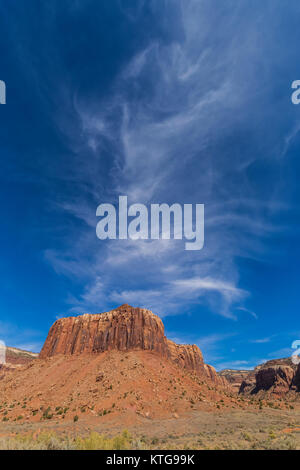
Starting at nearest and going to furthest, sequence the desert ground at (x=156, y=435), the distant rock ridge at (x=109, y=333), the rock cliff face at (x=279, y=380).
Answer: the desert ground at (x=156, y=435) < the distant rock ridge at (x=109, y=333) < the rock cliff face at (x=279, y=380)

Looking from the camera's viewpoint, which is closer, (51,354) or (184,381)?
(184,381)

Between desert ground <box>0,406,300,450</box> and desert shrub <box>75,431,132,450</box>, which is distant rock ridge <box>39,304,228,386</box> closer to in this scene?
desert ground <box>0,406,300,450</box>

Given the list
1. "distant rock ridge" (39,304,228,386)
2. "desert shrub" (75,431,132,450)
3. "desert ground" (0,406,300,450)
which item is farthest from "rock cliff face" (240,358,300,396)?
"desert shrub" (75,431,132,450)

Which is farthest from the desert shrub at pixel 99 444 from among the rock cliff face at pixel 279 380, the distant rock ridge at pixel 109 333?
the rock cliff face at pixel 279 380

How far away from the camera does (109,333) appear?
6109cm

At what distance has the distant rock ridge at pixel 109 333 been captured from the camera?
192 ft

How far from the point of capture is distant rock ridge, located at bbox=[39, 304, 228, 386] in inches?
2303

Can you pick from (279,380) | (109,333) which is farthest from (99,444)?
(279,380)

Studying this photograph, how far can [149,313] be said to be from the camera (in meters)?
64.6

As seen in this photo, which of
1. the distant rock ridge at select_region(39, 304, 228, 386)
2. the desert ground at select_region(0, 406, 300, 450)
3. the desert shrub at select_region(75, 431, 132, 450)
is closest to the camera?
the desert shrub at select_region(75, 431, 132, 450)

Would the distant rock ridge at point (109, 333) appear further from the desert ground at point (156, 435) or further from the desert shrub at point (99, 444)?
the desert shrub at point (99, 444)
